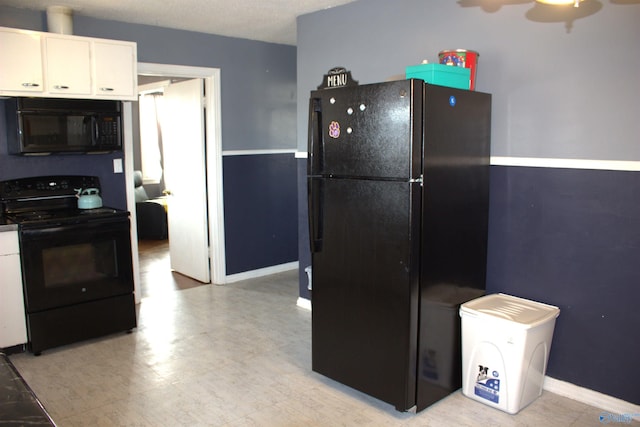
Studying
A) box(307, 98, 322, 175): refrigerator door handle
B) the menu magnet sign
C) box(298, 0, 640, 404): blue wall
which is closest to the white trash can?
box(298, 0, 640, 404): blue wall

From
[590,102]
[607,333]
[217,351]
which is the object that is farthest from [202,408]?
[590,102]

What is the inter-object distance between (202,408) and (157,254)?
4.03 meters

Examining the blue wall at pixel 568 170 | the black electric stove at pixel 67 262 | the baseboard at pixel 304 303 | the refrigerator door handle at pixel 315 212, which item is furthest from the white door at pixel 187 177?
the blue wall at pixel 568 170

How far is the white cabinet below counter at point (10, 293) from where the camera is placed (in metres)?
3.34

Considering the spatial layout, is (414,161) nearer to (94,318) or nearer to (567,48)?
(567,48)

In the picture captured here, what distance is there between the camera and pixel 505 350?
268 cm

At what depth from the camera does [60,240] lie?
350cm

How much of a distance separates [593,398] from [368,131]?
1.89 metres

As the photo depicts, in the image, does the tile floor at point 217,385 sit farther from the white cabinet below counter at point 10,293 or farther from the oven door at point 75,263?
the oven door at point 75,263

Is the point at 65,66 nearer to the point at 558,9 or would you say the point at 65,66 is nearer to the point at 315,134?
the point at 315,134

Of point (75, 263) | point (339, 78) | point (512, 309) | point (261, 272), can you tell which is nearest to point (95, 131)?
point (75, 263)

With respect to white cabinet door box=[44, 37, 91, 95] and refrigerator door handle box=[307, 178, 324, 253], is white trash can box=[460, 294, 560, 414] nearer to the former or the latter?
refrigerator door handle box=[307, 178, 324, 253]

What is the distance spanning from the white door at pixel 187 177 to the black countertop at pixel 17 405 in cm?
393

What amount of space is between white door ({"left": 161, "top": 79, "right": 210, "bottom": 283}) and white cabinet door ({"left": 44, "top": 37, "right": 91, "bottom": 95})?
1.35 metres
